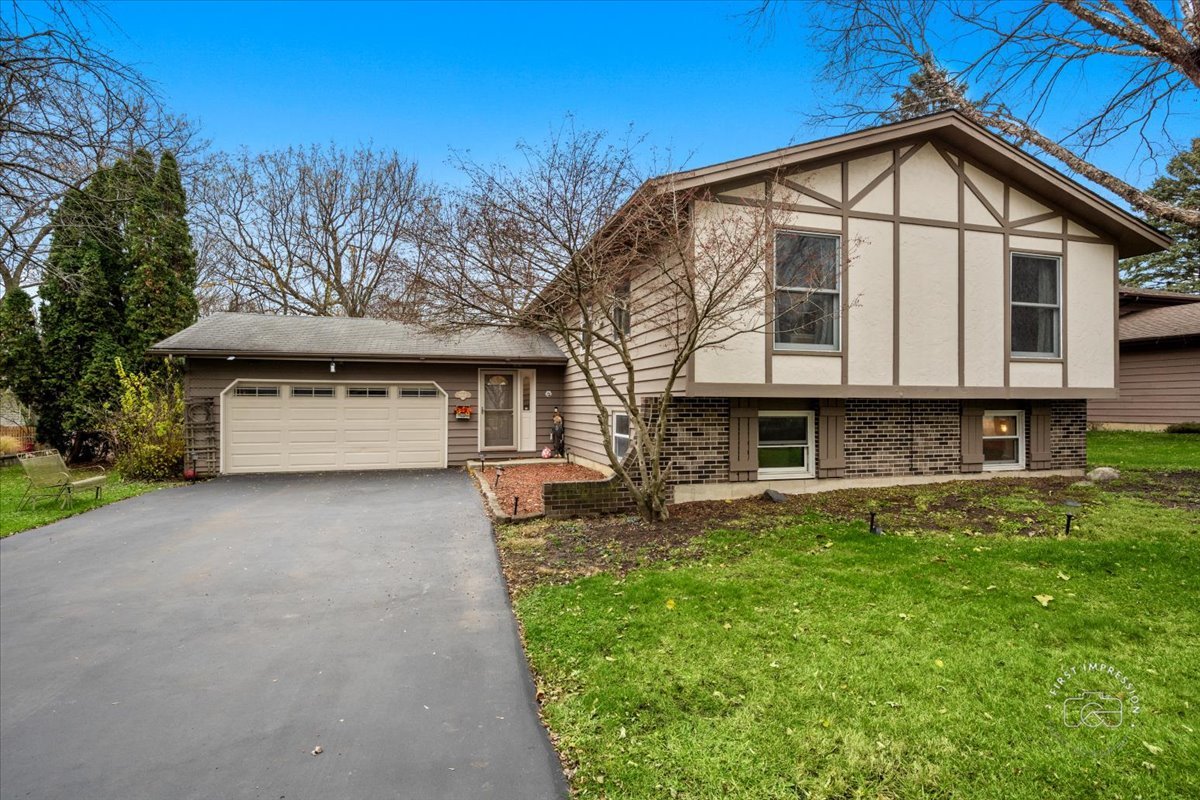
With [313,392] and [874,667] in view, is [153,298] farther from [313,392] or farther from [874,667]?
[874,667]

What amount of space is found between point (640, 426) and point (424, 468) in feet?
24.8

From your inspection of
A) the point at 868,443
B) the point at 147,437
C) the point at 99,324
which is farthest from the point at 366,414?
the point at 868,443

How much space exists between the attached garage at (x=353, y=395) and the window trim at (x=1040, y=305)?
863 centimetres

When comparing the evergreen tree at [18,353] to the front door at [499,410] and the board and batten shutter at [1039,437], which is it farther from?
the board and batten shutter at [1039,437]

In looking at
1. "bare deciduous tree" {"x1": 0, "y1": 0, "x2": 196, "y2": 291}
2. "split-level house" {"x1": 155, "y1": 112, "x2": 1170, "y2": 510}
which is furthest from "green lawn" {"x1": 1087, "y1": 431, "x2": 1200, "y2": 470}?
"bare deciduous tree" {"x1": 0, "y1": 0, "x2": 196, "y2": 291}

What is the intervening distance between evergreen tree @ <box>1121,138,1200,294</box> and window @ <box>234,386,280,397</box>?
33540 mm

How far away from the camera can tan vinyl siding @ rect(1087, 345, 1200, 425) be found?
Result: 14.7 meters

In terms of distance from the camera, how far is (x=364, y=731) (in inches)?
112

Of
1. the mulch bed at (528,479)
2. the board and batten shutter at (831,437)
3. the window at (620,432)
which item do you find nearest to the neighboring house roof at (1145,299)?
the board and batten shutter at (831,437)

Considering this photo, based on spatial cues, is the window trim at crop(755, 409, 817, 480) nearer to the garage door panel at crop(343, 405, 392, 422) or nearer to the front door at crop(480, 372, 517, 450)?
the front door at crop(480, 372, 517, 450)

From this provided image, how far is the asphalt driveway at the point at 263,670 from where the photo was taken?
2.53 metres

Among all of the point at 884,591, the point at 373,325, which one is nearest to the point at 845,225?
the point at 884,591

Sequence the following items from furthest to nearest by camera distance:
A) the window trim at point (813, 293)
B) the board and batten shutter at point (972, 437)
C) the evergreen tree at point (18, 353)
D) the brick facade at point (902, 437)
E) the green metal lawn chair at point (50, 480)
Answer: the evergreen tree at point (18, 353), the board and batten shutter at point (972, 437), the brick facade at point (902, 437), the green metal lawn chair at point (50, 480), the window trim at point (813, 293)

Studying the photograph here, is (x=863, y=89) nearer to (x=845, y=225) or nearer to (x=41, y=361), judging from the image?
(x=845, y=225)
